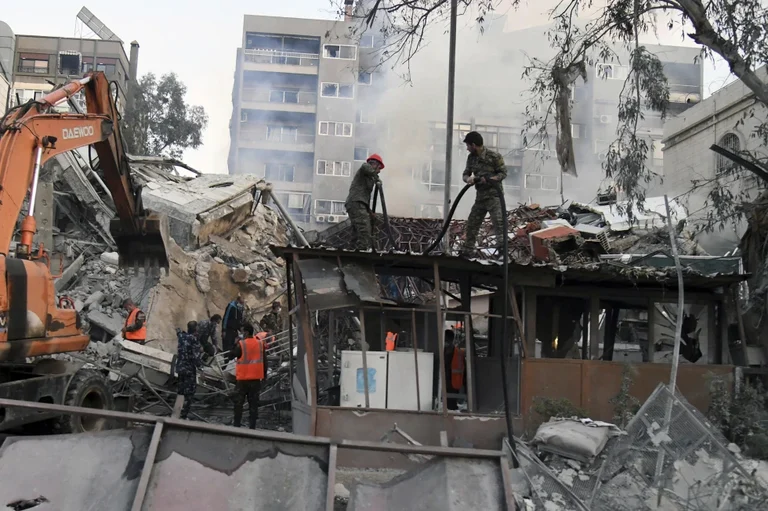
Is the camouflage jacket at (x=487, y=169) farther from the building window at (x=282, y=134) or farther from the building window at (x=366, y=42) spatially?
the building window at (x=366, y=42)

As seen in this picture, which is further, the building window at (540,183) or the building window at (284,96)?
the building window at (284,96)

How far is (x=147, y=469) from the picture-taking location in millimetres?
4023

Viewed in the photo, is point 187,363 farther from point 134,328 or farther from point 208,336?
point 134,328

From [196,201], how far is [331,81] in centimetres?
2654

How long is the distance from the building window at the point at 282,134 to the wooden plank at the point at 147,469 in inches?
1670

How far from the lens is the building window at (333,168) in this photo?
145 feet

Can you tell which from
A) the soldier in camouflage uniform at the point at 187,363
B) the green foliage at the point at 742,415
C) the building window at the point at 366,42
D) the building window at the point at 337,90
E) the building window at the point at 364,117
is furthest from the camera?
the building window at the point at 366,42

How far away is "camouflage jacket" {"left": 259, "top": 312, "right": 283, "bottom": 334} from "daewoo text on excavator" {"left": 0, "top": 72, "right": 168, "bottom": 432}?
9.54 meters

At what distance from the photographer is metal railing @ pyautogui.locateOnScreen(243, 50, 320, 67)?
46000 mm

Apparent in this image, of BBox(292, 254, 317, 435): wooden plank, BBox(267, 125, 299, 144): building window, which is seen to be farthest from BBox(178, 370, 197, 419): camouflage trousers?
BBox(267, 125, 299, 144): building window

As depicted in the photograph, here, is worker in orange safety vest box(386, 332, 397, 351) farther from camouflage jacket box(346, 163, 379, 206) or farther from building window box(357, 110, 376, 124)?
building window box(357, 110, 376, 124)

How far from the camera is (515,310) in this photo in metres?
10.2

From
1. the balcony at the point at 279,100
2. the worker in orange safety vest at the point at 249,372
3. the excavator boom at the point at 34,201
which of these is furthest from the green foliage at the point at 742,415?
the balcony at the point at 279,100

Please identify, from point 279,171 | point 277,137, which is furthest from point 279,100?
point 279,171
